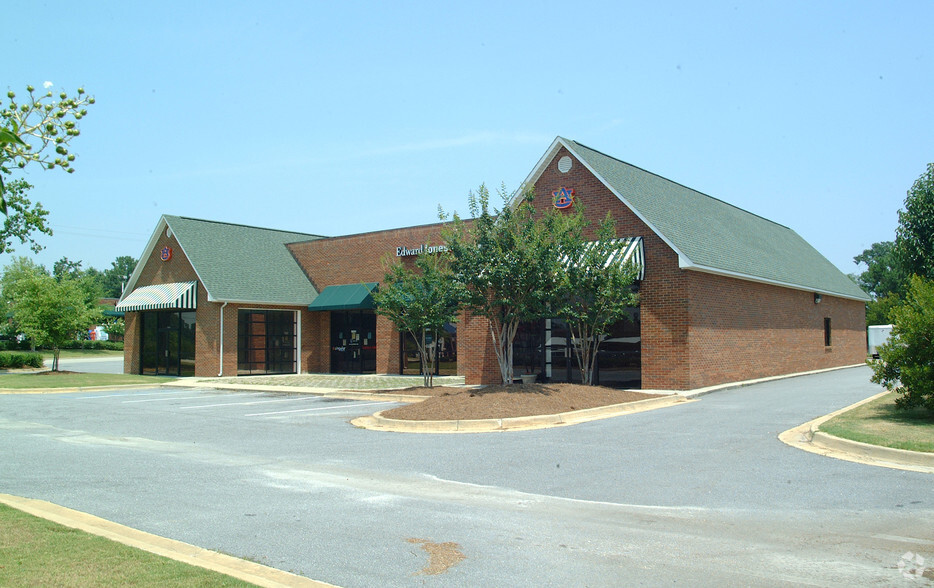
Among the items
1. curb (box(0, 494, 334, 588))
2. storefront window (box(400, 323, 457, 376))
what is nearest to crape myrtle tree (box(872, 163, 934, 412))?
curb (box(0, 494, 334, 588))

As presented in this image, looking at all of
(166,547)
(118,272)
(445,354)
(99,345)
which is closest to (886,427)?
(166,547)

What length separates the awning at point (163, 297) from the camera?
30.9 metres

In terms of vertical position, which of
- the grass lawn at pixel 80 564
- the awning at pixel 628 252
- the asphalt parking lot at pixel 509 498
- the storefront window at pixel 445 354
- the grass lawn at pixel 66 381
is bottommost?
the grass lawn at pixel 66 381

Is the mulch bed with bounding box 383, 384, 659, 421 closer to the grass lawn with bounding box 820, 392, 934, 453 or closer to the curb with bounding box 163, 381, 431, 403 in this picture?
the curb with bounding box 163, 381, 431, 403

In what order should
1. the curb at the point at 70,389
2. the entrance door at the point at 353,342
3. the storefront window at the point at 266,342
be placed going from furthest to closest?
the entrance door at the point at 353,342, the storefront window at the point at 266,342, the curb at the point at 70,389

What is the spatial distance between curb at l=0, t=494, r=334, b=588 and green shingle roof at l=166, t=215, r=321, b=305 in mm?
23007

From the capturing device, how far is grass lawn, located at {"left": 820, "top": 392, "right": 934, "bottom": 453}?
1090cm

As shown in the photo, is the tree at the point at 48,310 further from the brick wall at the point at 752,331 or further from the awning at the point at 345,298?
the brick wall at the point at 752,331

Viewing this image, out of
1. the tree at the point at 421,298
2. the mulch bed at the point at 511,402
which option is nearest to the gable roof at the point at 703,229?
the mulch bed at the point at 511,402

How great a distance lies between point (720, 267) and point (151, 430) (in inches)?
609

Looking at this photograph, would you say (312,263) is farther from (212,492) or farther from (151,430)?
(212,492)

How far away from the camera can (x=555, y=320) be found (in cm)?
2269

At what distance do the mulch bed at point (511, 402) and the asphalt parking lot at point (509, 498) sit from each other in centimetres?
125

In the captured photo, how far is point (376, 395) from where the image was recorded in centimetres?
2114
